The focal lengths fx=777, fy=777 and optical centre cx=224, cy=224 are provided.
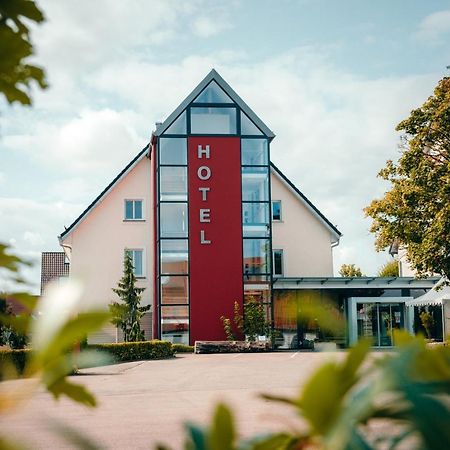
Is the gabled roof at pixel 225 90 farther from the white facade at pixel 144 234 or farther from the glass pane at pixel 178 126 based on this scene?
the white facade at pixel 144 234

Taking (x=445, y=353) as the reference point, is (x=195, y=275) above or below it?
above

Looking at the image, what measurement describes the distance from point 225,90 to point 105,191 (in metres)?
7.98

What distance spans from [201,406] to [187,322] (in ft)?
64.5

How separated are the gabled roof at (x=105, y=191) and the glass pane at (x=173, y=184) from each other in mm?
3820

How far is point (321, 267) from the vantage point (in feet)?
128

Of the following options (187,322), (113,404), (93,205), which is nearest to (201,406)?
(113,404)

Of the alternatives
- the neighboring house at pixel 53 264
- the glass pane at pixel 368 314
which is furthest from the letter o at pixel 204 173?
the neighboring house at pixel 53 264

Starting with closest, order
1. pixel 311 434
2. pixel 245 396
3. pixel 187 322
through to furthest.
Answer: pixel 311 434, pixel 245 396, pixel 187 322

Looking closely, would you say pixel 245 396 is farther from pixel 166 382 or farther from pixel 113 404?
pixel 166 382

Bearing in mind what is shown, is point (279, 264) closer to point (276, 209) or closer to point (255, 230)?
point (276, 209)

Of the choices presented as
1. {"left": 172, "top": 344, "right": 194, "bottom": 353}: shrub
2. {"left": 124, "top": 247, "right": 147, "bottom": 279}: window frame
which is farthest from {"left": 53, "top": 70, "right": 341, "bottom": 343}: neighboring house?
{"left": 124, "top": 247, "right": 147, "bottom": 279}: window frame

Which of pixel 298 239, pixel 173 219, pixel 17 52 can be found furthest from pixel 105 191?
pixel 17 52

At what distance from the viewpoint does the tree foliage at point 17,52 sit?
0.80 meters

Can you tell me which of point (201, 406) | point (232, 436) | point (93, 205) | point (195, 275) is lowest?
point (201, 406)
